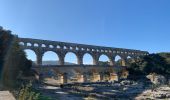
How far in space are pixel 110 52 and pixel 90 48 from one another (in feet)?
24.9

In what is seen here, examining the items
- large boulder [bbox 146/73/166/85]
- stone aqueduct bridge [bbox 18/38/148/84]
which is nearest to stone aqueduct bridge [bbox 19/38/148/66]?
stone aqueduct bridge [bbox 18/38/148/84]

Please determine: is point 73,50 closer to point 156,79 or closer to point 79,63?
point 79,63

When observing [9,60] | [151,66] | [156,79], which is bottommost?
[156,79]

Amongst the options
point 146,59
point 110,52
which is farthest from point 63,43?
point 146,59

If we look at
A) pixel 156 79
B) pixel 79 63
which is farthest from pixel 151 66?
pixel 79 63

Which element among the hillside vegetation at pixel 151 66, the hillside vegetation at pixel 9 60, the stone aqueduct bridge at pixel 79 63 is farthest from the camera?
the hillside vegetation at pixel 151 66

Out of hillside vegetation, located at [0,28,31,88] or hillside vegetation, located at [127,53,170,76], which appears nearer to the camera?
hillside vegetation, located at [0,28,31,88]

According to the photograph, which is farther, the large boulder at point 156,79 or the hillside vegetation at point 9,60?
the large boulder at point 156,79

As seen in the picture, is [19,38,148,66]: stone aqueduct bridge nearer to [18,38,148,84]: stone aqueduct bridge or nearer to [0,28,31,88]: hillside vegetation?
[18,38,148,84]: stone aqueduct bridge

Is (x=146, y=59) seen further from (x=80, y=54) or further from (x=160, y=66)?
(x=80, y=54)

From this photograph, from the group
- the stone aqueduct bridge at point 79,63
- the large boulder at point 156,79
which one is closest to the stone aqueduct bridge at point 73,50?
the stone aqueduct bridge at point 79,63

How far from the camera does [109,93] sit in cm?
4194

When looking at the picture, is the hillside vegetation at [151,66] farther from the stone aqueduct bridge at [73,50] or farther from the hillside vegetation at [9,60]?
the hillside vegetation at [9,60]

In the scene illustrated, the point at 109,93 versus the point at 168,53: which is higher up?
the point at 168,53
